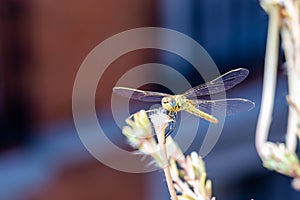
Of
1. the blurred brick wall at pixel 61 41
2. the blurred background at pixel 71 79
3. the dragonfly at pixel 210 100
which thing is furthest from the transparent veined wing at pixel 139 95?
the blurred brick wall at pixel 61 41

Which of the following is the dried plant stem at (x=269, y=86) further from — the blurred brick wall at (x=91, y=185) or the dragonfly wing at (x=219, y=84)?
the blurred brick wall at (x=91, y=185)

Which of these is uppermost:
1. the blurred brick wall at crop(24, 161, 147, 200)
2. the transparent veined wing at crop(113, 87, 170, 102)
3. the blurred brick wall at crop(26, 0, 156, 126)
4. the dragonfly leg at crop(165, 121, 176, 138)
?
the blurred brick wall at crop(26, 0, 156, 126)

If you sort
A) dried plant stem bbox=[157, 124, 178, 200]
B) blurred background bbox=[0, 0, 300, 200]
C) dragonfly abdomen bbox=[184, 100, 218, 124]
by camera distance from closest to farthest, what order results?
dried plant stem bbox=[157, 124, 178, 200]
dragonfly abdomen bbox=[184, 100, 218, 124]
blurred background bbox=[0, 0, 300, 200]

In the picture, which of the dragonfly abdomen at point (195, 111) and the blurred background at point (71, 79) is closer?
the dragonfly abdomen at point (195, 111)

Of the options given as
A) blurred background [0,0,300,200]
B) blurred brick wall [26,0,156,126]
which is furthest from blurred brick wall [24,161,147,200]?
blurred brick wall [26,0,156,126]

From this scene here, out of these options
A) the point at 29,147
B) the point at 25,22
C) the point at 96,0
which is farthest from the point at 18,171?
the point at 96,0

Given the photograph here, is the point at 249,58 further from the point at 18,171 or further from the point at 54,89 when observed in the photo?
the point at 18,171

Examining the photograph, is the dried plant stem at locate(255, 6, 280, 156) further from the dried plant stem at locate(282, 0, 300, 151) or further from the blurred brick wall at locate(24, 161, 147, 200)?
the blurred brick wall at locate(24, 161, 147, 200)
